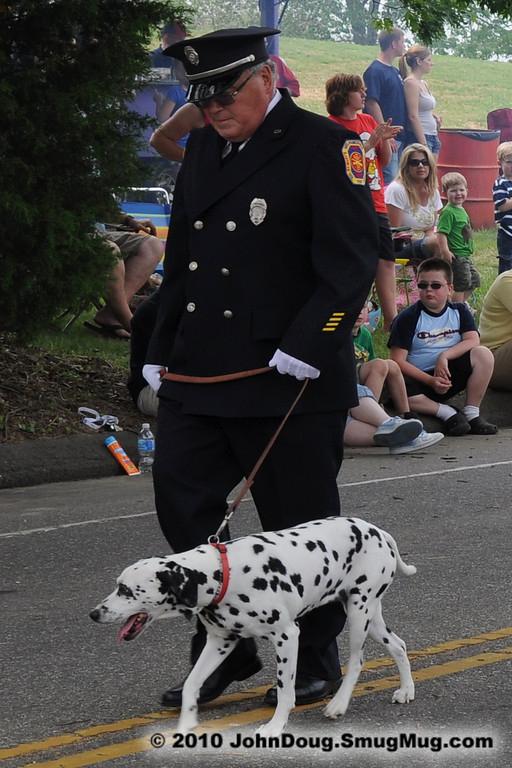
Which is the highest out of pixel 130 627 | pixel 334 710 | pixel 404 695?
pixel 130 627

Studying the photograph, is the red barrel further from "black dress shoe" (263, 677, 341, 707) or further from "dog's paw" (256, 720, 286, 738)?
"dog's paw" (256, 720, 286, 738)

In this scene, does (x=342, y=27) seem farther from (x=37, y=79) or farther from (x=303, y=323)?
(x=303, y=323)

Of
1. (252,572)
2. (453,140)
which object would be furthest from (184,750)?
(453,140)

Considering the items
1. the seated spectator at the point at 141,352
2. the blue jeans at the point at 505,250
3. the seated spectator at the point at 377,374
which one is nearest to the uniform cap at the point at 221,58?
the seated spectator at the point at 141,352

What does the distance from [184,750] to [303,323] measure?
1.36 metres

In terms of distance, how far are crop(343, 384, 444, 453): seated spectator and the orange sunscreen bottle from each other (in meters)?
1.66

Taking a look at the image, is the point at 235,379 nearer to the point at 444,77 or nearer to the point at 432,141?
the point at 432,141

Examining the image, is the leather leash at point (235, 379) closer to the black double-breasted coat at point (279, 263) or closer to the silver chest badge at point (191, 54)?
the black double-breasted coat at point (279, 263)

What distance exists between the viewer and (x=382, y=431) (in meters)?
11.2

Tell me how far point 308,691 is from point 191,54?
209 cm

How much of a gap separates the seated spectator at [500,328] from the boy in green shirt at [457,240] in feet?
7.30

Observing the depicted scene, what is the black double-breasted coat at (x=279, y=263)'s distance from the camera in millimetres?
4863

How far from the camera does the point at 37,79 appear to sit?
10.7 m

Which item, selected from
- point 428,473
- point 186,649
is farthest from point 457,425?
point 186,649
